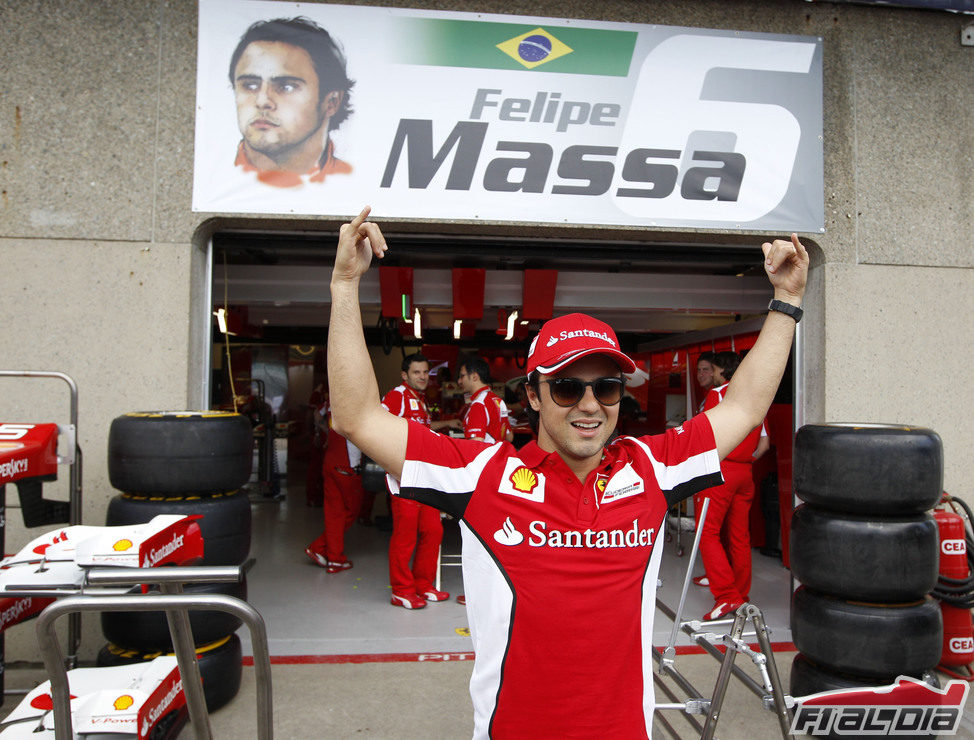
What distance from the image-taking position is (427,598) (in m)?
5.04

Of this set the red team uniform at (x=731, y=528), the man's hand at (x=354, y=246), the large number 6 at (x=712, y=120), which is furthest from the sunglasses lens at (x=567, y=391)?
the red team uniform at (x=731, y=528)

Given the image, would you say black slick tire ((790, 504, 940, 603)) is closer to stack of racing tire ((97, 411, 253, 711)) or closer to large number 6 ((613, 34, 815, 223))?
large number 6 ((613, 34, 815, 223))

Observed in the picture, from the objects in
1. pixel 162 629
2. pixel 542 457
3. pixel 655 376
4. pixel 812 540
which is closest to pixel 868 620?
pixel 812 540

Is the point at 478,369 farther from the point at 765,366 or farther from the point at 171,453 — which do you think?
the point at 765,366

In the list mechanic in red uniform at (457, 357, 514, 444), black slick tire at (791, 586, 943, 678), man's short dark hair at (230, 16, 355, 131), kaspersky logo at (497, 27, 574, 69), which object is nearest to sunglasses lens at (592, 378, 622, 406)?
black slick tire at (791, 586, 943, 678)

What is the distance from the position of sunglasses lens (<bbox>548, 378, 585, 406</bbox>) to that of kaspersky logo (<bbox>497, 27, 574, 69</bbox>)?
3.20m

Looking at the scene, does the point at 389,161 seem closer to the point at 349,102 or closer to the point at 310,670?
the point at 349,102

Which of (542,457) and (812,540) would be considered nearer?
(542,457)

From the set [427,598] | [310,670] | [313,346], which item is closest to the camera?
[310,670]

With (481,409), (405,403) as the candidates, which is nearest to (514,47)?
(481,409)

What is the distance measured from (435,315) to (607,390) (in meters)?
6.94

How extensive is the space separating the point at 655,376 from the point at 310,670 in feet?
21.6

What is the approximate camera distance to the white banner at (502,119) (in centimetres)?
389

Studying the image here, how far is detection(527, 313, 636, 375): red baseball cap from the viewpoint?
1.58 metres
